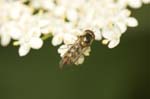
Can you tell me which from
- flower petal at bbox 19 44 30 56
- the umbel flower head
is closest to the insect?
the umbel flower head

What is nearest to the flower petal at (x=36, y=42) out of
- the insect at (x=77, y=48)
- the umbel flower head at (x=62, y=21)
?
the umbel flower head at (x=62, y=21)

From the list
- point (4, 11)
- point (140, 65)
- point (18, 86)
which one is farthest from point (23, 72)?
point (140, 65)

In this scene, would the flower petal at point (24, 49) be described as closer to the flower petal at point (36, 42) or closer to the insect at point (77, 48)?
the flower petal at point (36, 42)

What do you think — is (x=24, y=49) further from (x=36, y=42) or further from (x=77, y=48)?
(x=77, y=48)

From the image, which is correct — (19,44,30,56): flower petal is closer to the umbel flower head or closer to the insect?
the umbel flower head

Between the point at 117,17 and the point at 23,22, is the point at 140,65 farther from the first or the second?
the point at 23,22
